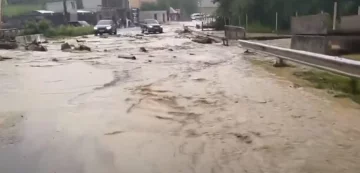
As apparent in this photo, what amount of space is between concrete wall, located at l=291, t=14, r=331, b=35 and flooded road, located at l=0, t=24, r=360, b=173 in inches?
141

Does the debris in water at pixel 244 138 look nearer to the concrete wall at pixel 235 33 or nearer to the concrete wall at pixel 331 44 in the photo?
the concrete wall at pixel 331 44

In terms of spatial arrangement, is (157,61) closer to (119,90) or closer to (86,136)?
(119,90)

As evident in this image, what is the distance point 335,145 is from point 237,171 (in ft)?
4.37

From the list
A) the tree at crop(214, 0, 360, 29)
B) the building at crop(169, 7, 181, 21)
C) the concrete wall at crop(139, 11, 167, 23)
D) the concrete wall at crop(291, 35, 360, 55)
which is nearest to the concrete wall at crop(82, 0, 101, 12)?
the concrete wall at crop(139, 11, 167, 23)

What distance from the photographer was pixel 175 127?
5.90 meters

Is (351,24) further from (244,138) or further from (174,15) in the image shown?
(174,15)

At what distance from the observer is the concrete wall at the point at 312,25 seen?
12.8 metres

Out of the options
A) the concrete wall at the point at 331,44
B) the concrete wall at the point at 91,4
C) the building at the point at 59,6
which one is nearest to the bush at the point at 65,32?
the concrete wall at the point at 331,44

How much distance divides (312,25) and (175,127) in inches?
352

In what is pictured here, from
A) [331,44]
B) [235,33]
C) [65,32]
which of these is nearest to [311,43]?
[331,44]

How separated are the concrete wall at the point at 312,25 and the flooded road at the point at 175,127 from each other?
357cm

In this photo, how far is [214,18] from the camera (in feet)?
161

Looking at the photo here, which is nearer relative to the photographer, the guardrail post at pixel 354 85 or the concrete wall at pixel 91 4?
the guardrail post at pixel 354 85

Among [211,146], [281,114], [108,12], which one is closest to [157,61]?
[281,114]
